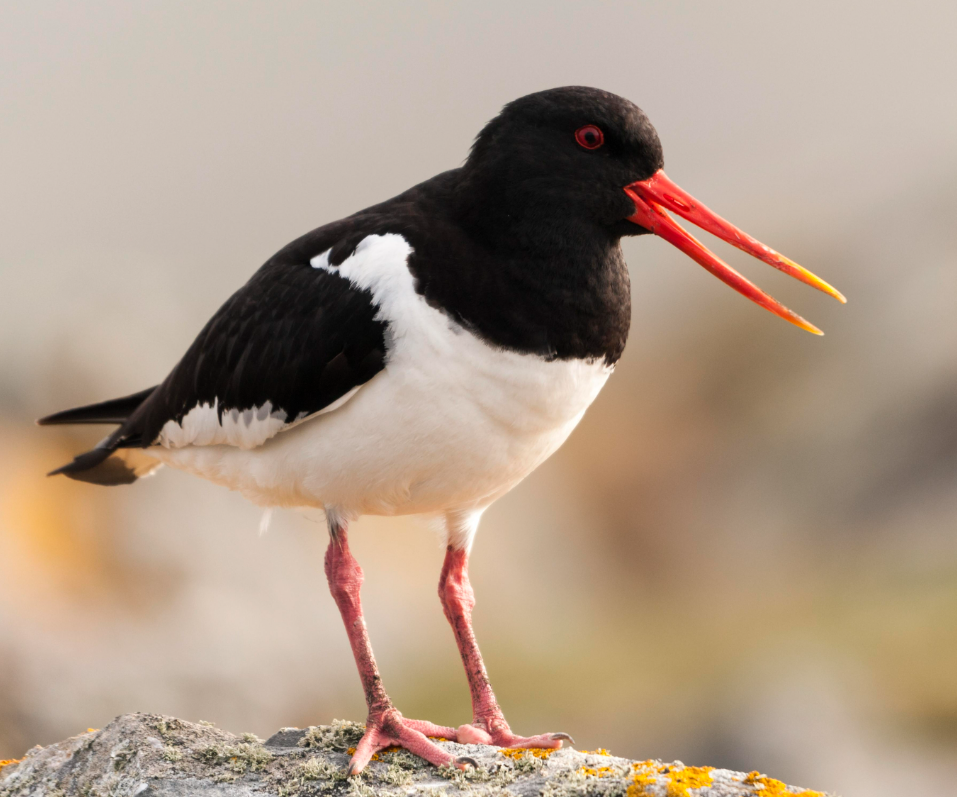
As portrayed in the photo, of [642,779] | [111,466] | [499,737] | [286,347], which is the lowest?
[499,737]

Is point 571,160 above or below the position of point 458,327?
above

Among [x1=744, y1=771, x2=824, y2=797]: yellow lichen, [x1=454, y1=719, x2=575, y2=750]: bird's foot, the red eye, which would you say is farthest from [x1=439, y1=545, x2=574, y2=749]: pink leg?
the red eye

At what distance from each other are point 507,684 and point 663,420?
3356 millimetres

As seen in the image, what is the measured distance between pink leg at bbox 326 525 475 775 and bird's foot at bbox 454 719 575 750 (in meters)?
0.06

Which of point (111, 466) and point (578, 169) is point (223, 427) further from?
point (578, 169)

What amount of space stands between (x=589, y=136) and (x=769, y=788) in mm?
2142

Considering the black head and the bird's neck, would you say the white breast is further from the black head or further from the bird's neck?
the black head

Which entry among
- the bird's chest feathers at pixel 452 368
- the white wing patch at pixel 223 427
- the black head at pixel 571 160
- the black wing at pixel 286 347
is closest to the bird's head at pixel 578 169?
the black head at pixel 571 160

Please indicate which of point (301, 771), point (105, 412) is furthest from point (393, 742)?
point (105, 412)

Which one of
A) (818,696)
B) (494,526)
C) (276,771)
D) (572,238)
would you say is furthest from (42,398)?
(818,696)

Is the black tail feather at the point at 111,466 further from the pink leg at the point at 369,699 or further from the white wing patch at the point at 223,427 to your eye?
the pink leg at the point at 369,699

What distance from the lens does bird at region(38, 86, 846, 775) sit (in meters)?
3.11

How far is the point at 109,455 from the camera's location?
4.52 metres

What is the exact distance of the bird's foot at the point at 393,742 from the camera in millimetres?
Result: 3143
